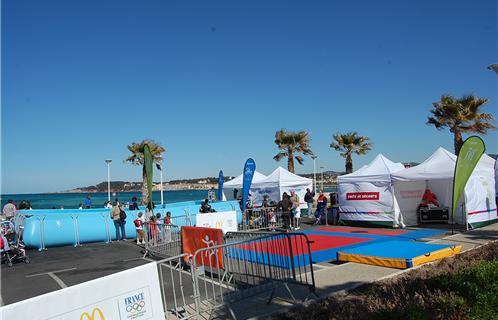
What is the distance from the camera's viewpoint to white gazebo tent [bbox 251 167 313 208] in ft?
87.4

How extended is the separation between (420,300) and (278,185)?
20.8m

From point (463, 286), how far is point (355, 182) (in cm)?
1277

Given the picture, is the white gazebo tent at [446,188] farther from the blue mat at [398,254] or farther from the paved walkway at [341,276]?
the blue mat at [398,254]

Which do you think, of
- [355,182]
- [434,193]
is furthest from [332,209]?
[434,193]

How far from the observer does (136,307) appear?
496cm

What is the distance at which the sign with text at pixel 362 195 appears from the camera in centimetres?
1794

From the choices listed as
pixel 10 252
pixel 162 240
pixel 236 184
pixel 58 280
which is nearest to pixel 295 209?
pixel 162 240

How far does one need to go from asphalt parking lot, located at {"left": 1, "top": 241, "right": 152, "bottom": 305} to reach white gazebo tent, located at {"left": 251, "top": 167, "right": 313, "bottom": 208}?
1235 centimetres

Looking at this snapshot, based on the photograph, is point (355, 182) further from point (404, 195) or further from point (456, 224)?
point (456, 224)

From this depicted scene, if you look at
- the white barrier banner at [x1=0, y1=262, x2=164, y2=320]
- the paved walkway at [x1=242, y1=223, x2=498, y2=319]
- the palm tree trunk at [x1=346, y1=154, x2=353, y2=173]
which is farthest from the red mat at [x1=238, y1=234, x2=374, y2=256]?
the palm tree trunk at [x1=346, y1=154, x2=353, y2=173]

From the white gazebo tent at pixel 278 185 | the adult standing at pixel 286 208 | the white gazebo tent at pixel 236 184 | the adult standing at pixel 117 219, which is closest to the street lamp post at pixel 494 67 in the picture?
the adult standing at pixel 286 208

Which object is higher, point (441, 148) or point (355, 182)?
point (441, 148)

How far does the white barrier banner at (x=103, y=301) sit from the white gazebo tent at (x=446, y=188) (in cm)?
1394

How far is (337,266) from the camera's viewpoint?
31.8 feet
